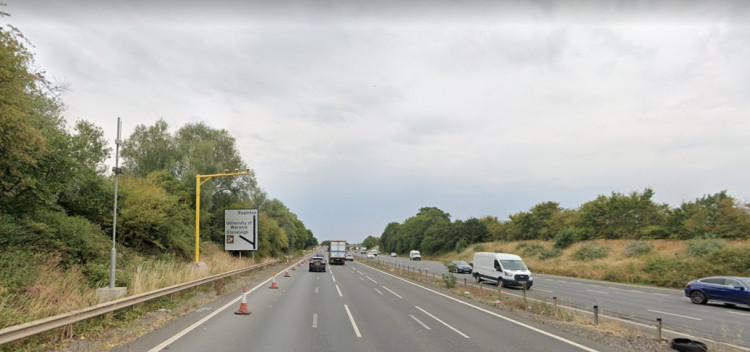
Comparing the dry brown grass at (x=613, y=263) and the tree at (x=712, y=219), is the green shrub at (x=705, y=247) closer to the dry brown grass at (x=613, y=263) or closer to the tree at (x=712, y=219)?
the dry brown grass at (x=613, y=263)

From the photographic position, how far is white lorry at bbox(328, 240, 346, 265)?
63281mm

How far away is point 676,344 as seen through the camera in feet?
31.2

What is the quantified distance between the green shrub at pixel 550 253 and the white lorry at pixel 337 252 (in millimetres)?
26999

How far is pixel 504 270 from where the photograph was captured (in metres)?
27.8

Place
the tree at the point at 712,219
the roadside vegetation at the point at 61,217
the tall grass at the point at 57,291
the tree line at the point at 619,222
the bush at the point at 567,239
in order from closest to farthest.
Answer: the tall grass at the point at 57,291 < the roadside vegetation at the point at 61,217 < the tree at the point at 712,219 < the tree line at the point at 619,222 < the bush at the point at 567,239

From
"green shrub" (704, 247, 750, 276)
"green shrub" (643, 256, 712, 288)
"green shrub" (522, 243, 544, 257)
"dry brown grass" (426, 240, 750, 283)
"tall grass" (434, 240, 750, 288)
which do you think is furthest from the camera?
"green shrub" (522, 243, 544, 257)

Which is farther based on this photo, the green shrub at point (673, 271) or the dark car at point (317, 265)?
the dark car at point (317, 265)

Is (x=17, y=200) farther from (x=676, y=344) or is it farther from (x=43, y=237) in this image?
(x=676, y=344)

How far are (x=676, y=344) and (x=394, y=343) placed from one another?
6187 millimetres

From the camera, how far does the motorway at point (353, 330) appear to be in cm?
907

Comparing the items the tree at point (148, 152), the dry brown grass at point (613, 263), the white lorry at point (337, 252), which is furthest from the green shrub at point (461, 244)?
the tree at point (148, 152)

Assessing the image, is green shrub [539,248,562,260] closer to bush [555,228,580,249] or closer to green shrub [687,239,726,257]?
bush [555,228,580,249]

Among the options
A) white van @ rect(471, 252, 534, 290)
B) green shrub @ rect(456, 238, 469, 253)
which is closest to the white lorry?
white van @ rect(471, 252, 534, 290)

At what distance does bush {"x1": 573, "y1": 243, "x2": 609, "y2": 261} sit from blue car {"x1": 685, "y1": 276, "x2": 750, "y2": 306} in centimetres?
2493
